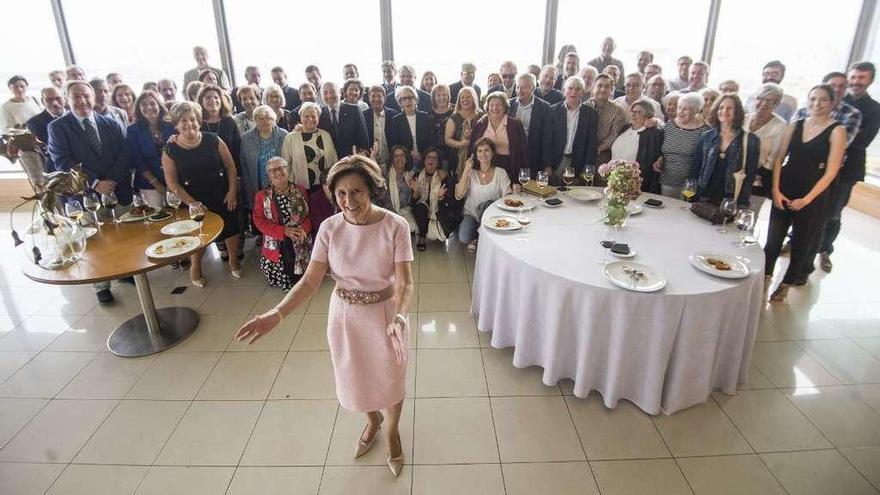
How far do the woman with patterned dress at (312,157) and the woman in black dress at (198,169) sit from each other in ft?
1.88

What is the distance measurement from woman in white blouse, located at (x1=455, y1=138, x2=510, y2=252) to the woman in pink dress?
249 cm

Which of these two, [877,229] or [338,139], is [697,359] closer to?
[338,139]

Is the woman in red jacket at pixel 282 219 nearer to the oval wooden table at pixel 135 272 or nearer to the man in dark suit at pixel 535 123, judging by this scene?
the oval wooden table at pixel 135 272

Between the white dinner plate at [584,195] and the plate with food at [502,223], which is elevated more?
the white dinner plate at [584,195]

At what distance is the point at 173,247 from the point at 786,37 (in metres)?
8.95

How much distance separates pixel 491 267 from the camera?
3.19 m

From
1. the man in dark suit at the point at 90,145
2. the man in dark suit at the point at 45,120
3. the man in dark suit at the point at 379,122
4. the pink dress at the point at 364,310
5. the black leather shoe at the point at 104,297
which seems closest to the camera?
the pink dress at the point at 364,310

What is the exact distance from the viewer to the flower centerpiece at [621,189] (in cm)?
300

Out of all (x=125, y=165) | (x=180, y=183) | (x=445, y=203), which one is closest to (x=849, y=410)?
(x=445, y=203)

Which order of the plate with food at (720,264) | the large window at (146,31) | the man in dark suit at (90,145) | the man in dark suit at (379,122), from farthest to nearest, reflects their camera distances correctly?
1. the large window at (146,31)
2. the man in dark suit at (379,122)
3. the man in dark suit at (90,145)
4. the plate with food at (720,264)

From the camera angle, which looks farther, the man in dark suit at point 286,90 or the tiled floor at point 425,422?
the man in dark suit at point 286,90

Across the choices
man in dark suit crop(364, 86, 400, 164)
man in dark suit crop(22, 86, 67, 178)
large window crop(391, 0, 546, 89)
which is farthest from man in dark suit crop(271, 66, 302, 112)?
man in dark suit crop(22, 86, 67, 178)

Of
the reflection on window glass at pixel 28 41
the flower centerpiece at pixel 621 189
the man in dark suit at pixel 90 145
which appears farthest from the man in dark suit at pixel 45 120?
the flower centerpiece at pixel 621 189

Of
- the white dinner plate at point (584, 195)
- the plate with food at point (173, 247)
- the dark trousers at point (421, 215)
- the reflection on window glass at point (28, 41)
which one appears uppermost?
the reflection on window glass at point (28, 41)
